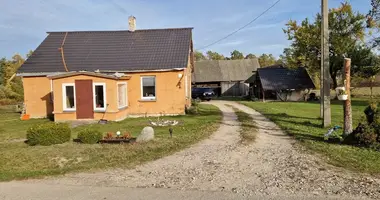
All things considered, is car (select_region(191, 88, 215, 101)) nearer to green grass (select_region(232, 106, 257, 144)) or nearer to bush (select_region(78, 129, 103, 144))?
green grass (select_region(232, 106, 257, 144))

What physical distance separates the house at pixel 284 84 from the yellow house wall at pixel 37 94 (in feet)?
86.4

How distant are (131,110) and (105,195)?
1517 cm

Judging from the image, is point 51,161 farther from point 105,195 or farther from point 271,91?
point 271,91

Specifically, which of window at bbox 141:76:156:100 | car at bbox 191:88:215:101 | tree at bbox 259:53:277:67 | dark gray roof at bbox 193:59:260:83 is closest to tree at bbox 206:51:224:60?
tree at bbox 259:53:277:67

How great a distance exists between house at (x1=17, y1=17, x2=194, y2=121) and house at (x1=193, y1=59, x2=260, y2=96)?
1116 inches

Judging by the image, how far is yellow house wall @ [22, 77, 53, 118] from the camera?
21469 mm

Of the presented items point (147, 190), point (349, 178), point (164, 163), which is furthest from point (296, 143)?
point (147, 190)

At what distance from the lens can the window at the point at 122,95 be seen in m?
19.2

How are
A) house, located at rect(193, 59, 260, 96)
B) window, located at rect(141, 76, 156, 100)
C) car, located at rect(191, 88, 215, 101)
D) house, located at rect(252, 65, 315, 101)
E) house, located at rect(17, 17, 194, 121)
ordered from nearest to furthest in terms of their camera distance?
house, located at rect(17, 17, 194, 121), window, located at rect(141, 76, 156, 100), car, located at rect(191, 88, 215, 101), house, located at rect(252, 65, 315, 101), house, located at rect(193, 59, 260, 96)

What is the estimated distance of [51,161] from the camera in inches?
360

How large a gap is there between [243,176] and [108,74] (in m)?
14.9

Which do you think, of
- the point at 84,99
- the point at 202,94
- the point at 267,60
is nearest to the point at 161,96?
the point at 84,99

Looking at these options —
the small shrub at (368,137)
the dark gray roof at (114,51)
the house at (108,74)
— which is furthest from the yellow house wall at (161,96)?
the small shrub at (368,137)

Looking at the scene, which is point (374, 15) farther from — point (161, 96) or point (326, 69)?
point (161, 96)
